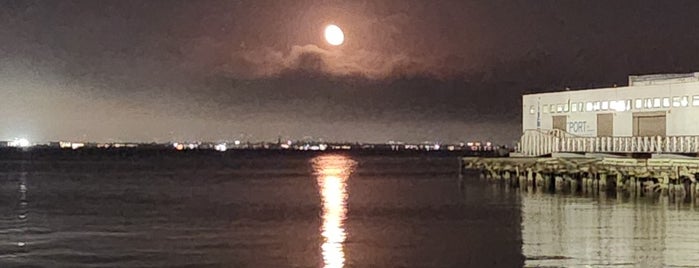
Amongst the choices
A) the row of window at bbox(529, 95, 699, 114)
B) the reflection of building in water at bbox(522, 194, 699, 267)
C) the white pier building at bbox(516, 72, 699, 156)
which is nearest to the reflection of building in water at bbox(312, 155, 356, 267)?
the reflection of building in water at bbox(522, 194, 699, 267)

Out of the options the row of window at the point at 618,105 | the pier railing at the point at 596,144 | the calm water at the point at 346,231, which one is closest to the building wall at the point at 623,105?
the row of window at the point at 618,105

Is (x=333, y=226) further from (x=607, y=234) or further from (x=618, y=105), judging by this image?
(x=618, y=105)

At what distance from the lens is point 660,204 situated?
4944 centimetres

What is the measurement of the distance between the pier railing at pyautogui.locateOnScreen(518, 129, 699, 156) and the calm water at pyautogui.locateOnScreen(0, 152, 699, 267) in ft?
23.5

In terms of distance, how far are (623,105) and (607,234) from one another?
32.7 m

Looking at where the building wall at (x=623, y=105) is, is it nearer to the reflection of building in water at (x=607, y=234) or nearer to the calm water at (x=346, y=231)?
the calm water at (x=346, y=231)

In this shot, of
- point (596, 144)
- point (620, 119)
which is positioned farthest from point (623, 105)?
point (596, 144)

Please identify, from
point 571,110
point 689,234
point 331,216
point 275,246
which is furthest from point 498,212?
point 571,110

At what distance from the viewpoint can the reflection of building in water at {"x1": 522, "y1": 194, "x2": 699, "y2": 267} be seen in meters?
29.0

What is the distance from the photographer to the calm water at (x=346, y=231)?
1187 inches

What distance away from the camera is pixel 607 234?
117 feet

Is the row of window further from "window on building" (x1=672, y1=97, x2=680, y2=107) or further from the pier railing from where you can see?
the pier railing

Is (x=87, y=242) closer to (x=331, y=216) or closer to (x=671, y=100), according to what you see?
(x=331, y=216)

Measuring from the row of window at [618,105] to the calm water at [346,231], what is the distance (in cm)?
963
